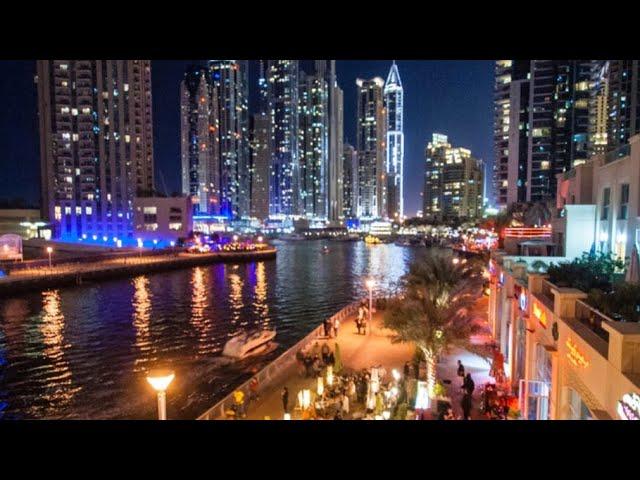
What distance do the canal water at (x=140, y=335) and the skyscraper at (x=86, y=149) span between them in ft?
138

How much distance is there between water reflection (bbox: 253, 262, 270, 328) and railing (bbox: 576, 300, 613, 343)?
2405 centimetres

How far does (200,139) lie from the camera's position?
174 meters

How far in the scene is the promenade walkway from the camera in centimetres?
1288

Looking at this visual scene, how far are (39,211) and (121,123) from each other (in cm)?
2434

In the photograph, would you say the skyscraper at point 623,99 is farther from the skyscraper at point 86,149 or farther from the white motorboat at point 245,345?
the skyscraper at point 86,149

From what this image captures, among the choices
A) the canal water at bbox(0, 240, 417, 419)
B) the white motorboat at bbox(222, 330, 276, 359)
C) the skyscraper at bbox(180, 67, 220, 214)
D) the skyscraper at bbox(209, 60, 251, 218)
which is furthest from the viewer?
the skyscraper at bbox(209, 60, 251, 218)

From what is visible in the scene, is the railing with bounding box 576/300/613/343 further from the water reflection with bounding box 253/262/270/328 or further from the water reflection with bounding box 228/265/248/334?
the water reflection with bounding box 253/262/270/328

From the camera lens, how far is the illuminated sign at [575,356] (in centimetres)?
731

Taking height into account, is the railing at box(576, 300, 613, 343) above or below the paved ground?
above

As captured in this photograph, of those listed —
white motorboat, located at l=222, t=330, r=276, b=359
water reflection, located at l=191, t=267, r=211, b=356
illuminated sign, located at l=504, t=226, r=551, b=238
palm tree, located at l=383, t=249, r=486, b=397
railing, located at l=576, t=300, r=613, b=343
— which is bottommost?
water reflection, located at l=191, t=267, r=211, b=356

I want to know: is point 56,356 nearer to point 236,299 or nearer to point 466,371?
point 236,299

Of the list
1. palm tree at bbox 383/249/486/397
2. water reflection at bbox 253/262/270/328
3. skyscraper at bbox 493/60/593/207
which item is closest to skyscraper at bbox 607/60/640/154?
skyscraper at bbox 493/60/593/207

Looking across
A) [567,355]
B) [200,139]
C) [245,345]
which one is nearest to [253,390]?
[567,355]
